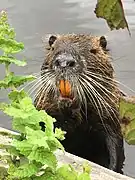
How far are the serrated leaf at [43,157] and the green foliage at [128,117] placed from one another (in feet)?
Answer: 1.29

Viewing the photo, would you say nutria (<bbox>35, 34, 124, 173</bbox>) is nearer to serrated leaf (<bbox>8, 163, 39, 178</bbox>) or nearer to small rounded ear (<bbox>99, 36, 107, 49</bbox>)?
small rounded ear (<bbox>99, 36, 107, 49</bbox>)

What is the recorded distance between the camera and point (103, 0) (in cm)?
180

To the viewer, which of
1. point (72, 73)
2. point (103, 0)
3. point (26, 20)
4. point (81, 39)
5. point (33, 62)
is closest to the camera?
point (103, 0)

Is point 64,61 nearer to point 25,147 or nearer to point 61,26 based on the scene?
point 25,147

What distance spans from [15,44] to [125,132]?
0.93 meters

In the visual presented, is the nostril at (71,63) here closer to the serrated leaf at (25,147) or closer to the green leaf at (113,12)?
the serrated leaf at (25,147)

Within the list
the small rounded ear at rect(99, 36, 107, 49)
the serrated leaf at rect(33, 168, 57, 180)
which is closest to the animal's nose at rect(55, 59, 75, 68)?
the small rounded ear at rect(99, 36, 107, 49)

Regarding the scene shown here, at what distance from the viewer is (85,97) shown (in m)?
6.32

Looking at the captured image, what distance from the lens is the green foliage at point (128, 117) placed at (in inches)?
71.8

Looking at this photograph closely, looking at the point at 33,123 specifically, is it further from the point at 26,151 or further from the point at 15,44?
the point at 15,44

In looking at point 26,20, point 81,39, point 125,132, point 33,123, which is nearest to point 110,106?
point 81,39

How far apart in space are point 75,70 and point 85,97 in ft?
1.97

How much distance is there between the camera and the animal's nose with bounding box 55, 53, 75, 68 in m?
5.60

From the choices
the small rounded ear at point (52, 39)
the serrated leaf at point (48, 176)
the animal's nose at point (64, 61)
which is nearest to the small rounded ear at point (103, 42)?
the small rounded ear at point (52, 39)
